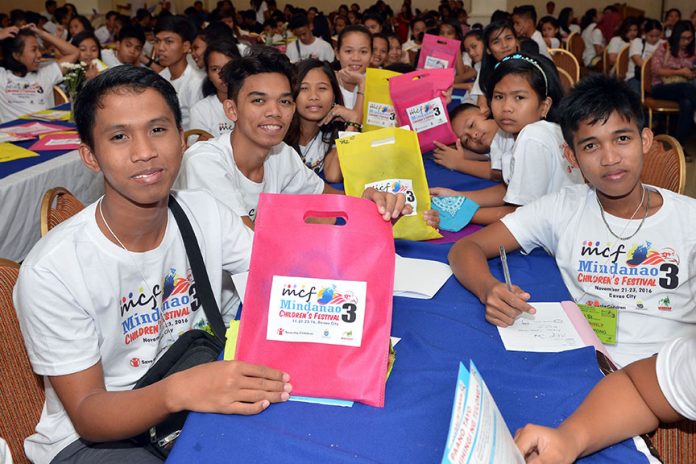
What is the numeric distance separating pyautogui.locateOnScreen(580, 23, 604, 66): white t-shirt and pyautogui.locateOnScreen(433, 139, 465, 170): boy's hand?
732 centimetres

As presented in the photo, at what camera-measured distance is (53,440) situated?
1.18 m

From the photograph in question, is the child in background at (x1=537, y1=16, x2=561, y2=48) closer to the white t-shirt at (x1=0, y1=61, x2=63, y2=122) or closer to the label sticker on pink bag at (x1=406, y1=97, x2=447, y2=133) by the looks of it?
the label sticker on pink bag at (x1=406, y1=97, x2=447, y2=133)

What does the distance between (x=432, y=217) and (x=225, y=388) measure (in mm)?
1085

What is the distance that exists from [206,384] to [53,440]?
1.33 feet

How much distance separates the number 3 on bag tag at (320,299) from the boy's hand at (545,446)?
0.78 ft

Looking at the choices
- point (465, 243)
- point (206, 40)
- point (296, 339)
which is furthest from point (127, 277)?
point (206, 40)

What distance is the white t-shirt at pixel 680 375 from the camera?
0.98m

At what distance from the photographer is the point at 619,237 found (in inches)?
60.9

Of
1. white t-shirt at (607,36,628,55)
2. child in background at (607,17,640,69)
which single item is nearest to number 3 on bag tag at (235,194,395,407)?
child in background at (607,17,640,69)

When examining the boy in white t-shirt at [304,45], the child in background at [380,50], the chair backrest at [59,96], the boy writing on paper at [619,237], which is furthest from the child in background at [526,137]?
the boy in white t-shirt at [304,45]

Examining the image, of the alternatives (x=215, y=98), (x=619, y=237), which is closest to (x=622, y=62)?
(x=215, y=98)

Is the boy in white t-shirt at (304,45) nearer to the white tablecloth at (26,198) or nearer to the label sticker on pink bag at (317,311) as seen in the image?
the white tablecloth at (26,198)

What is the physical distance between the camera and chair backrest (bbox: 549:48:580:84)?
5.27 meters

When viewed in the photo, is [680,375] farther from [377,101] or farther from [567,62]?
[567,62]
